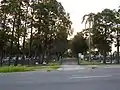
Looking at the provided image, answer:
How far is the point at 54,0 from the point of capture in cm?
5350

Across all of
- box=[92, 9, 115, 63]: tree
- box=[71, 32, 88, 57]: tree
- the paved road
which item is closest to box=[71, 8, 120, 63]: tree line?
box=[92, 9, 115, 63]: tree

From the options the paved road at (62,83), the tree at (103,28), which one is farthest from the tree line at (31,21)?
the paved road at (62,83)

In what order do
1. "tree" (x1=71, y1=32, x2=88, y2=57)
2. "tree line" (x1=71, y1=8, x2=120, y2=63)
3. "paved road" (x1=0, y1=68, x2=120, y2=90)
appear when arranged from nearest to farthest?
1. "paved road" (x1=0, y1=68, x2=120, y2=90)
2. "tree line" (x1=71, y1=8, x2=120, y2=63)
3. "tree" (x1=71, y1=32, x2=88, y2=57)

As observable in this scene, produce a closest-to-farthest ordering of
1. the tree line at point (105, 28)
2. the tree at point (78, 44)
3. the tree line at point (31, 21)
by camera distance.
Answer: the tree line at point (31, 21)
the tree line at point (105, 28)
the tree at point (78, 44)

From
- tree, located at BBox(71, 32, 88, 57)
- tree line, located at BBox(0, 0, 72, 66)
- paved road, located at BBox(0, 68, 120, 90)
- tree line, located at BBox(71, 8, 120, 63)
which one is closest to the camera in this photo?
paved road, located at BBox(0, 68, 120, 90)

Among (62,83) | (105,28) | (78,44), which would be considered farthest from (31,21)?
(78,44)

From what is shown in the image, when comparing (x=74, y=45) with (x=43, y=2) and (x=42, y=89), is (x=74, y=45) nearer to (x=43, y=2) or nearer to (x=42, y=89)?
(x=43, y=2)

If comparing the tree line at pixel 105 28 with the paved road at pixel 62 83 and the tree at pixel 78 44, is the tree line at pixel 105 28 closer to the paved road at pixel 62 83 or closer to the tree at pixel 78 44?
the tree at pixel 78 44

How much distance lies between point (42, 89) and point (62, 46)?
67.2 metres

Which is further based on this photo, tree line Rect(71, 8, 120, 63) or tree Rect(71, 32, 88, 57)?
tree Rect(71, 32, 88, 57)

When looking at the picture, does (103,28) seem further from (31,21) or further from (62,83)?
(62,83)

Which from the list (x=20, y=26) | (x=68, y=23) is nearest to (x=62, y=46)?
(x=68, y=23)

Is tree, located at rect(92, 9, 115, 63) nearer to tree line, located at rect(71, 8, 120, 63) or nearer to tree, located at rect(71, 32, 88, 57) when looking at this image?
tree line, located at rect(71, 8, 120, 63)

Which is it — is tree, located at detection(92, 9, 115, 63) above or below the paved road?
above
